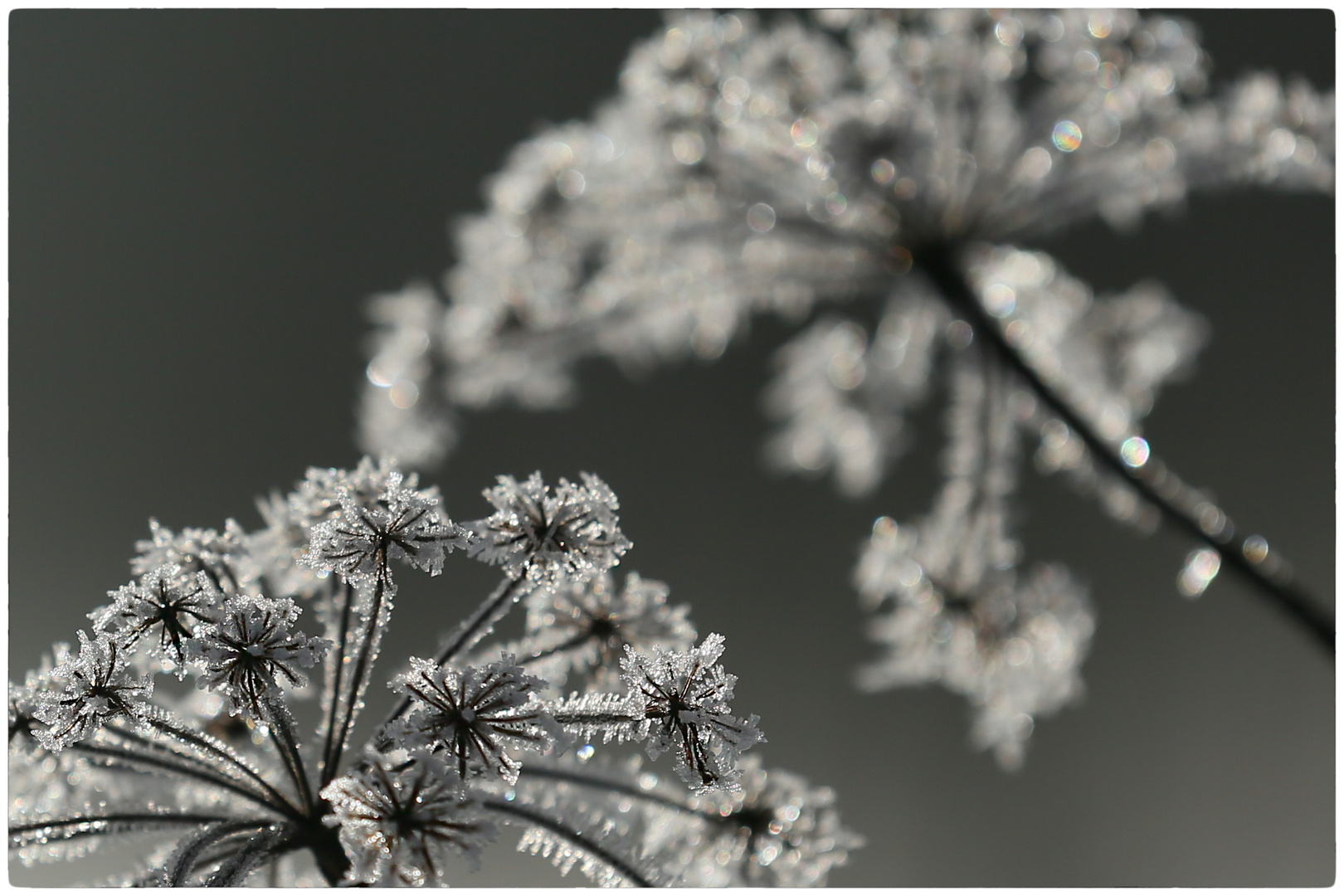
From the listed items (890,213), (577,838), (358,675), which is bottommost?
(577,838)

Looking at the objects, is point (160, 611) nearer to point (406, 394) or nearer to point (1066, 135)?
point (406, 394)

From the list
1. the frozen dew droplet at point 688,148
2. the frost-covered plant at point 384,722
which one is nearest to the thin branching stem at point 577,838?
the frost-covered plant at point 384,722

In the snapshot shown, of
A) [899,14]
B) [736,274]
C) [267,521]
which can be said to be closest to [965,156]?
[899,14]

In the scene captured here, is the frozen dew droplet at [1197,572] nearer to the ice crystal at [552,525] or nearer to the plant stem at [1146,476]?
the plant stem at [1146,476]

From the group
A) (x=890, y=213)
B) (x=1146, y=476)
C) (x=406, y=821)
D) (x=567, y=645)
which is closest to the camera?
(x=406, y=821)

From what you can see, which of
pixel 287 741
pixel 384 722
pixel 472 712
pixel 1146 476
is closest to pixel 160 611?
pixel 287 741

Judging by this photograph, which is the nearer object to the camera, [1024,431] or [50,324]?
[50,324]

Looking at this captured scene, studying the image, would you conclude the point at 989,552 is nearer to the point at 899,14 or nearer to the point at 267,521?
the point at 899,14
